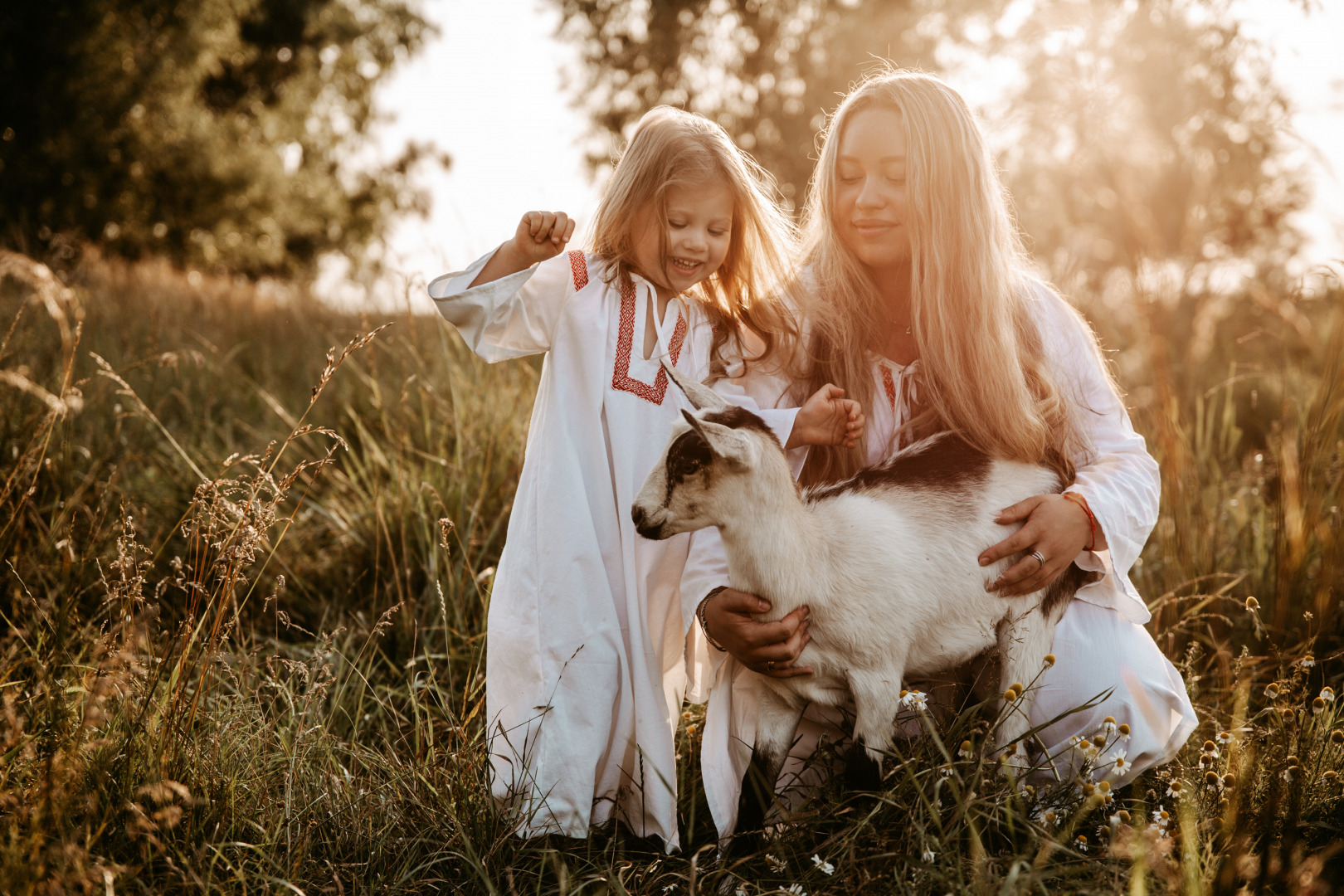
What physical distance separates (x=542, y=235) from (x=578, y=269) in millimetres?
186

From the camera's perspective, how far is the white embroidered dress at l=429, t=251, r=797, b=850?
2314 mm

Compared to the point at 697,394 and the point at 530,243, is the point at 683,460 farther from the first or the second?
the point at 530,243

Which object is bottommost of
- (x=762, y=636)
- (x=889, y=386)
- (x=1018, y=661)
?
(x=1018, y=661)

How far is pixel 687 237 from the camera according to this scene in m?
2.48

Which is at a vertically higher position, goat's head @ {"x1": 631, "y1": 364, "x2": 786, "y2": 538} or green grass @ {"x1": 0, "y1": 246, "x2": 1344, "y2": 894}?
goat's head @ {"x1": 631, "y1": 364, "x2": 786, "y2": 538}

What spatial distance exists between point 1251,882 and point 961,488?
972mm

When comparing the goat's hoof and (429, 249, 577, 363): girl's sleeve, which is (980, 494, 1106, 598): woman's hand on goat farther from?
(429, 249, 577, 363): girl's sleeve

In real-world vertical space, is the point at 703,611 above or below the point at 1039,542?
below

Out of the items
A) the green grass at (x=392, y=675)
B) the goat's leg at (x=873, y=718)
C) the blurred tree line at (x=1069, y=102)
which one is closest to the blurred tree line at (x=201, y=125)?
the blurred tree line at (x=1069, y=102)

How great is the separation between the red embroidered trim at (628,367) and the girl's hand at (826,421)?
0.39 meters

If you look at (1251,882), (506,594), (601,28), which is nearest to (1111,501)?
(1251,882)

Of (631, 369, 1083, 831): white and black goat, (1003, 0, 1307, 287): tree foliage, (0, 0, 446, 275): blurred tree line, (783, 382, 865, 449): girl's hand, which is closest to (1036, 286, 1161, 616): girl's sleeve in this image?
(631, 369, 1083, 831): white and black goat

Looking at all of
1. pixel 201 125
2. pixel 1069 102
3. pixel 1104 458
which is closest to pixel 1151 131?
pixel 1069 102

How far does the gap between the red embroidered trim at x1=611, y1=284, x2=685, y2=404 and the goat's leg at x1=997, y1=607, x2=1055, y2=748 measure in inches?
42.5
